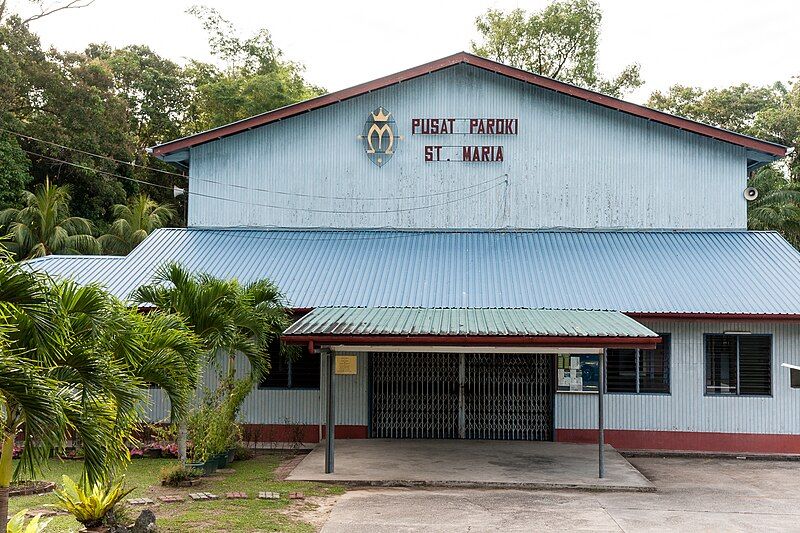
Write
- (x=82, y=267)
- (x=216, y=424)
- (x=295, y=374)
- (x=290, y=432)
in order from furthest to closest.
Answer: (x=82, y=267) → (x=295, y=374) → (x=290, y=432) → (x=216, y=424)

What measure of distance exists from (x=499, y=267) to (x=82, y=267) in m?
10.2

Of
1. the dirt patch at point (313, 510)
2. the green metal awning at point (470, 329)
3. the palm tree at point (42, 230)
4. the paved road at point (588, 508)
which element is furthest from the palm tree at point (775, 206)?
the dirt patch at point (313, 510)

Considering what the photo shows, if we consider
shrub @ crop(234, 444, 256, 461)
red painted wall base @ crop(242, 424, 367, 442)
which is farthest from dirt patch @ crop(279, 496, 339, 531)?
red painted wall base @ crop(242, 424, 367, 442)

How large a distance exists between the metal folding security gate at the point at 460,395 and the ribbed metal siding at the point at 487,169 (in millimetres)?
A: 4301

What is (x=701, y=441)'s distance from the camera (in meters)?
17.9

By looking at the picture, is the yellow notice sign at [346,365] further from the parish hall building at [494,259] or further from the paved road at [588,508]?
the paved road at [588,508]

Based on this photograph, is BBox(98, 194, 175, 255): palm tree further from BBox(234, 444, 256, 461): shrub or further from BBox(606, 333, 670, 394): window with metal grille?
BBox(606, 333, 670, 394): window with metal grille

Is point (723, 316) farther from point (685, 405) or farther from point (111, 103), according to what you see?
point (111, 103)

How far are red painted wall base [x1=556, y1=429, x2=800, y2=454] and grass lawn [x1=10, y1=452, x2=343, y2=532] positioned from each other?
7211 millimetres

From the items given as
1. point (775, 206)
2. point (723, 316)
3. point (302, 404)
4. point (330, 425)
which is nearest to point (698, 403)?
point (723, 316)

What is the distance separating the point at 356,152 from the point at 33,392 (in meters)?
15.7

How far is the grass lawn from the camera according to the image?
11242 mm

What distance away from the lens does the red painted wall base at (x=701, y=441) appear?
698 inches

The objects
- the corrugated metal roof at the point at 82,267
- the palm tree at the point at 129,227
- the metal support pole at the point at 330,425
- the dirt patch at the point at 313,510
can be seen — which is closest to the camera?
the dirt patch at the point at 313,510
